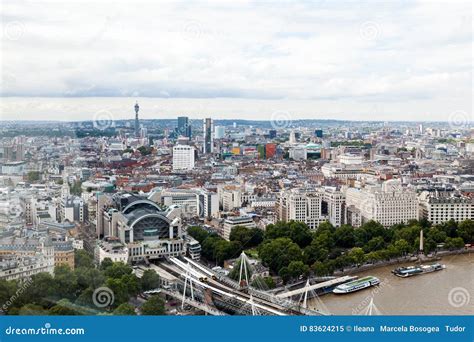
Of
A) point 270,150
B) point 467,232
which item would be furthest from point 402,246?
point 270,150

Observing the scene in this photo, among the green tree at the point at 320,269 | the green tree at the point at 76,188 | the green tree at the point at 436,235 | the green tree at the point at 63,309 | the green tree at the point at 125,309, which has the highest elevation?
the green tree at the point at 76,188

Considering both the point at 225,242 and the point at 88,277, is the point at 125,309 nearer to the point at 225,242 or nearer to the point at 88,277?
the point at 88,277

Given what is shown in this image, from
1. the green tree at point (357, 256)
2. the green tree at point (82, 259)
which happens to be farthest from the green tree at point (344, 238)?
the green tree at point (82, 259)

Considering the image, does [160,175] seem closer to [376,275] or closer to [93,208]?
[93,208]

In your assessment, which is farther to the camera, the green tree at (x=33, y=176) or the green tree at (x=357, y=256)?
the green tree at (x=33, y=176)

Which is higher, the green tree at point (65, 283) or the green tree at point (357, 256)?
the green tree at point (65, 283)

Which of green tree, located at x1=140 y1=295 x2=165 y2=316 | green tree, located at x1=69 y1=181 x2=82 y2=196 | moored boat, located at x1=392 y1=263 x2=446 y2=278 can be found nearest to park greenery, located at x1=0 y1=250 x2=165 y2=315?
green tree, located at x1=140 y1=295 x2=165 y2=316

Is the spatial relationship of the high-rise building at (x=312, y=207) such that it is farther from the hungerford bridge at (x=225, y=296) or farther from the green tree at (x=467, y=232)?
the hungerford bridge at (x=225, y=296)
